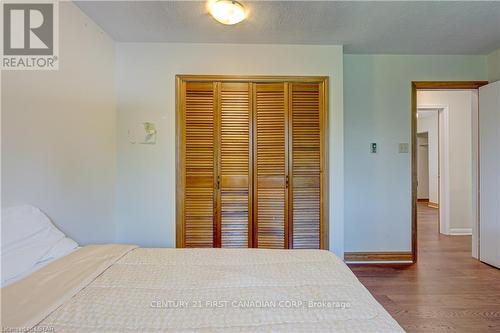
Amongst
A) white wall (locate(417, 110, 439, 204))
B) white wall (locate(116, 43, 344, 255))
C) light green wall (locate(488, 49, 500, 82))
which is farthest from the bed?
white wall (locate(417, 110, 439, 204))

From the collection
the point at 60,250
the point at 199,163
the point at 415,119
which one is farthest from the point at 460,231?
the point at 60,250

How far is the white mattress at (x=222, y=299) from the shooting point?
0.93 meters

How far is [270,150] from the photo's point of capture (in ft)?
9.43

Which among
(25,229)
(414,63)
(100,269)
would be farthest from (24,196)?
(414,63)

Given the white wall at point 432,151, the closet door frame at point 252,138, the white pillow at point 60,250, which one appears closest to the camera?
the white pillow at point 60,250

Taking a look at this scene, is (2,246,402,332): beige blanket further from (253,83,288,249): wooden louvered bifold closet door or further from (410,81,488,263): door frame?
(410,81,488,263): door frame

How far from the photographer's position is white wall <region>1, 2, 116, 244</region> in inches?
63.5

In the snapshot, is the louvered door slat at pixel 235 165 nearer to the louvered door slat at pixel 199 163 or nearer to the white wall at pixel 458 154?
the louvered door slat at pixel 199 163

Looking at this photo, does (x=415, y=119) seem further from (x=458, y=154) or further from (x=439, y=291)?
(x=458, y=154)

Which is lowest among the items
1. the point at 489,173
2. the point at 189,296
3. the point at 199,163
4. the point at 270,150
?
the point at 189,296

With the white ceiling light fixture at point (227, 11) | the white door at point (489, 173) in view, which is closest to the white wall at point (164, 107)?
the white ceiling light fixture at point (227, 11)

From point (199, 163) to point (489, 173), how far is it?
3.15 m

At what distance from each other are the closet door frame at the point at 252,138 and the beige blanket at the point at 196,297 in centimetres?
130

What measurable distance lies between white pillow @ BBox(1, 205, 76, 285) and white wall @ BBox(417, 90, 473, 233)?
5040 mm
